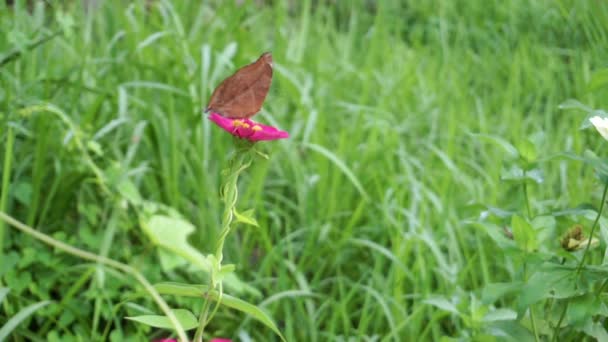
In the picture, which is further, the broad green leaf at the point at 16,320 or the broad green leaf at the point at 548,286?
the broad green leaf at the point at 16,320

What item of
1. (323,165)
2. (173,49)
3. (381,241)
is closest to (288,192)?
(323,165)

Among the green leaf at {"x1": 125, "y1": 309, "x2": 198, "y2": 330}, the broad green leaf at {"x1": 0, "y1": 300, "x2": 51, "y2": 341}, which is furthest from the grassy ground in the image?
the green leaf at {"x1": 125, "y1": 309, "x2": 198, "y2": 330}

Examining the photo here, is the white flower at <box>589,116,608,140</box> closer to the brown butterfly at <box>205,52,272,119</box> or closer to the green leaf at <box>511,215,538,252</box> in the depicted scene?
the green leaf at <box>511,215,538,252</box>

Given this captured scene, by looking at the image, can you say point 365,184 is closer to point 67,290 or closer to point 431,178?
point 431,178

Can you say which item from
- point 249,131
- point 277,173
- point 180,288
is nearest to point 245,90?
point 249,131

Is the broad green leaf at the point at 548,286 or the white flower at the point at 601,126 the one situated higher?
the white flower at the point at 601,126

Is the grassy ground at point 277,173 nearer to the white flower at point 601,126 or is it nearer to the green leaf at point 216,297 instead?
the white flower at point 601,126

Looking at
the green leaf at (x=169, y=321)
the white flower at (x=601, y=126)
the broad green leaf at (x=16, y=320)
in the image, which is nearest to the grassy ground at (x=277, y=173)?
the broad green leaf at (x=16, y=320)
